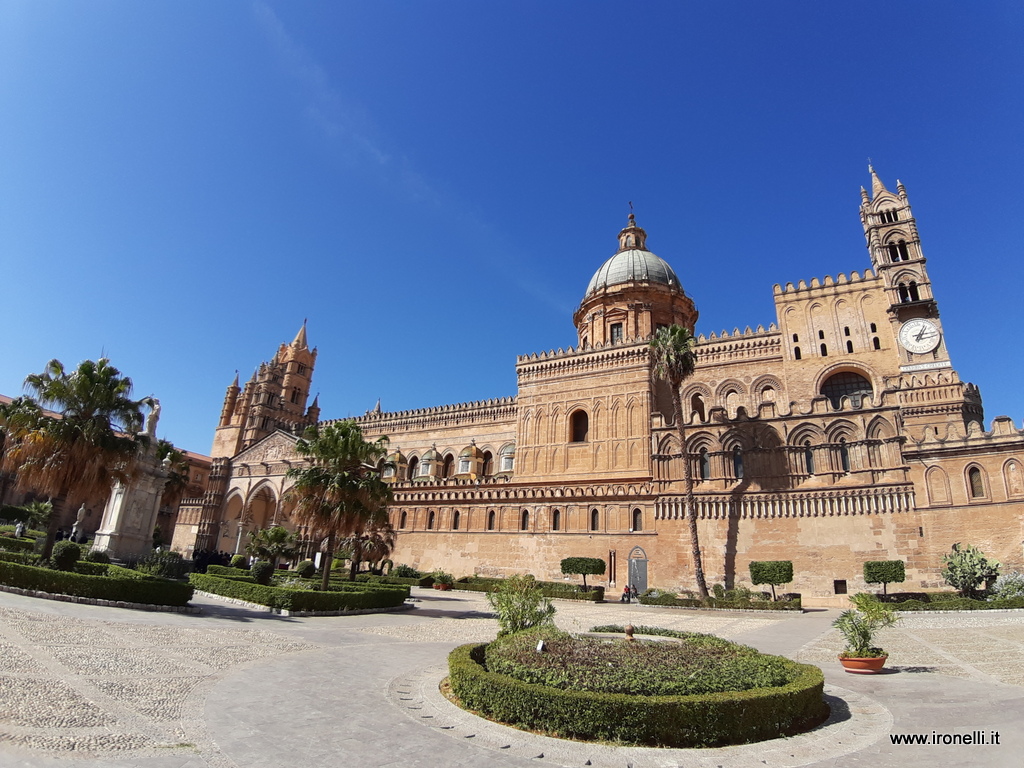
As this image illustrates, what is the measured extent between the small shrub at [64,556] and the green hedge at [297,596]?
4.43m

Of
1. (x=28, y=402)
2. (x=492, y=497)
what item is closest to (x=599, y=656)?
(x=28, y=402)

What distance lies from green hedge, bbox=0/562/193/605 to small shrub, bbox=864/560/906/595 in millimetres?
26626

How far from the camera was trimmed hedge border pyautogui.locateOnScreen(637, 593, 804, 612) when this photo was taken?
24406 mm

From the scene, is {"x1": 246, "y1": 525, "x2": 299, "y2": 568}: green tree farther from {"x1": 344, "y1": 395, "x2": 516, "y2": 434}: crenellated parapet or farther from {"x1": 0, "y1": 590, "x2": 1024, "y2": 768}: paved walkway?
{"x1": 344, "y1": 395, "x2": 516, "y2": 434}: crenellated parapet

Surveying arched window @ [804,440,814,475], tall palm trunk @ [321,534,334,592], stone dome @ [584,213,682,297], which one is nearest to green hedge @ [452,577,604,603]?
tall palm trunk @ [321,534,334,592]

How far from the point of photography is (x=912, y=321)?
35.4 meters

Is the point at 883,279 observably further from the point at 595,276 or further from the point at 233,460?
the point at 233,460

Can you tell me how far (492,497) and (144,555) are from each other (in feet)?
67.2

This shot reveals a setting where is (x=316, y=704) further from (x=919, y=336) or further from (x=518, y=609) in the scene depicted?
(x=919, y=336)

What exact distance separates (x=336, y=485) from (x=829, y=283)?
112 ft

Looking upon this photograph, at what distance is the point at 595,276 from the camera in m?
52.6

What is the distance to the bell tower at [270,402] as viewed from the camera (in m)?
64.9

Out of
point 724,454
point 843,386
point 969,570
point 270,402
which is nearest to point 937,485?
point 969,570

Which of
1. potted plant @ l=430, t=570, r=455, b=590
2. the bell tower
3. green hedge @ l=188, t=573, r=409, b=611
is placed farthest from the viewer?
the bell tower
